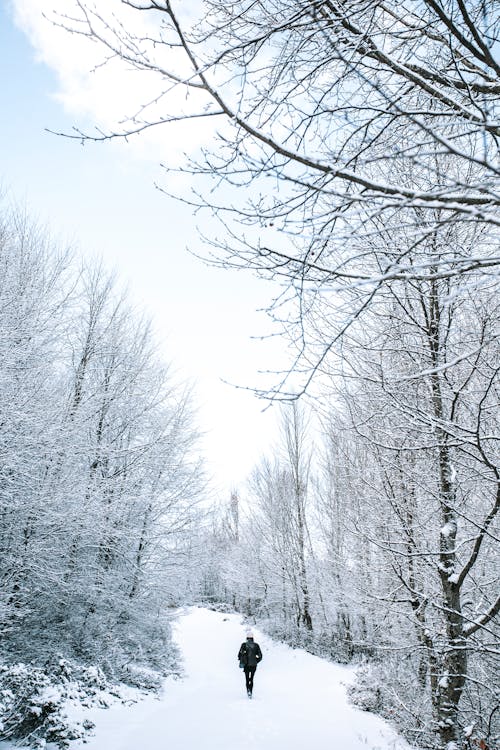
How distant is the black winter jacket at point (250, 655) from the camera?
340 inches

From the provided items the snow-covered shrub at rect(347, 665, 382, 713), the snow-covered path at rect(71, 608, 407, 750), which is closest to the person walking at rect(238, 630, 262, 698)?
the snow-covered path at rect(71, 608, 407, 750)

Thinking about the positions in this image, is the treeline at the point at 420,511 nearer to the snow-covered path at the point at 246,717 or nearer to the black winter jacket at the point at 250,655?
the snow-covered path at the point at 246,717

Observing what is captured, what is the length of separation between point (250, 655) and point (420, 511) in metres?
6.25

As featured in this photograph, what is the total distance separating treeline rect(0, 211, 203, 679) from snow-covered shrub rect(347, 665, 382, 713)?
4.43 m

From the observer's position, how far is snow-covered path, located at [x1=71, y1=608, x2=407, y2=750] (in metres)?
5.72

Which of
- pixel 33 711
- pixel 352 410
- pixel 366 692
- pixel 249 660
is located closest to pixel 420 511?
pixel 352 410

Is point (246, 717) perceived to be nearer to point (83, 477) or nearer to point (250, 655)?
point (250, 655)

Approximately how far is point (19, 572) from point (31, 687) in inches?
69.1

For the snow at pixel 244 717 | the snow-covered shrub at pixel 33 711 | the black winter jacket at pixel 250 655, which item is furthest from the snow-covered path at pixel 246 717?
the black winter jacket at pixel 250 655

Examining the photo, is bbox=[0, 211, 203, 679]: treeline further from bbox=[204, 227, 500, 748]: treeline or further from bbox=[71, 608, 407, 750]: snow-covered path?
bbox=[204, 227, 500, 748]: treeline

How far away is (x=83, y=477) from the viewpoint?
8070 millimetres

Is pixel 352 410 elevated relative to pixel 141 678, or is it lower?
elevated

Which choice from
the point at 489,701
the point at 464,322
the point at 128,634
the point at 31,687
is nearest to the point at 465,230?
the point at 464,322

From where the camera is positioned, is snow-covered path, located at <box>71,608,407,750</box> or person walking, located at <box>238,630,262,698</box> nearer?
snow-covered path, located at <box>71,608,407,750</box>
